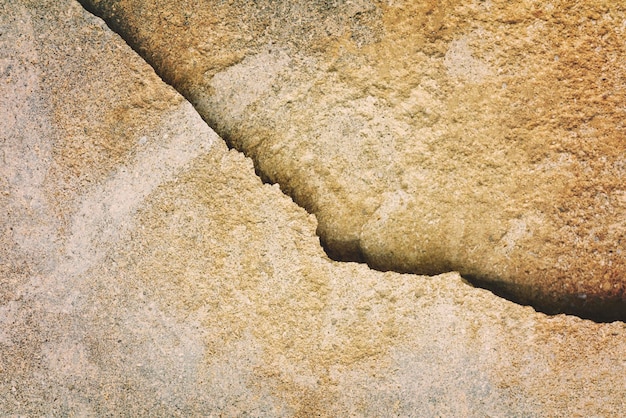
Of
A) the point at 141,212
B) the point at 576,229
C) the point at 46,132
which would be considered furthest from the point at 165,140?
the point at 576,229

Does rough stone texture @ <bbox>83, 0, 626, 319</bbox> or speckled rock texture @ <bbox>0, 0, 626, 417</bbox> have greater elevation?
rough stone texture @ <bbox>83, 0, 626, 319</bbox>

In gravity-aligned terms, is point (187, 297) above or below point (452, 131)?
below

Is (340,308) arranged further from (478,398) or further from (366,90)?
(366,90)

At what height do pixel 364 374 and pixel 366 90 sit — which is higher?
pixel 366 90

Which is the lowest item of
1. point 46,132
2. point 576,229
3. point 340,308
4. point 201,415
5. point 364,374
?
point 201,415
